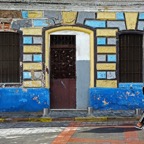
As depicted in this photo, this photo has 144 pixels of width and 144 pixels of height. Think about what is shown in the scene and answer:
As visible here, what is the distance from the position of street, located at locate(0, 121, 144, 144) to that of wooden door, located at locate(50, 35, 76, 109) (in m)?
2.55

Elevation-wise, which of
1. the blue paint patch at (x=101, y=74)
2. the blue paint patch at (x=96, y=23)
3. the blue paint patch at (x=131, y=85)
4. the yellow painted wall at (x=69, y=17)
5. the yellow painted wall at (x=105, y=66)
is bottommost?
the blue paint patch at (x=131, y=85)

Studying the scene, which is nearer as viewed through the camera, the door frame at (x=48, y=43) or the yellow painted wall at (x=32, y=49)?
the yellow painted wall at (x=32, y=49)

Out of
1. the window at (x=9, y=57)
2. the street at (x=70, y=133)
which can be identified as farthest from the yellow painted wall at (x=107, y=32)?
the street at (x=70, y=133)

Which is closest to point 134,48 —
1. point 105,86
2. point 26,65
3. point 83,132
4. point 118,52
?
point 118,52

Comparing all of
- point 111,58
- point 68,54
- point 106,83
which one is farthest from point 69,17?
point 106,83

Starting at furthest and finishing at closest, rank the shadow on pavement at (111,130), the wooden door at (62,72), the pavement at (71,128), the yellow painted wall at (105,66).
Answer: the wooden door at (62,72)
the yellow painted wall at (105,66)
the shadow on pavement at (111,130)
the pavement at (71,128)

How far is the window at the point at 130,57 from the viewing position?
1565 cm

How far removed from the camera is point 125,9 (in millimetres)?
15352

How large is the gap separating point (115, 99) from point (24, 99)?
139 inches

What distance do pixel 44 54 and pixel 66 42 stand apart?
1.04 meters

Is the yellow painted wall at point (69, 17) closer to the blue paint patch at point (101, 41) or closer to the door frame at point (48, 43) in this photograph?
the door frame at point (48, 43)

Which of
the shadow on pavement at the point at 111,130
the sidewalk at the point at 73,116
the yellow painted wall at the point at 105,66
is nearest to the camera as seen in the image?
the shadow on pavement at the point at 111,130

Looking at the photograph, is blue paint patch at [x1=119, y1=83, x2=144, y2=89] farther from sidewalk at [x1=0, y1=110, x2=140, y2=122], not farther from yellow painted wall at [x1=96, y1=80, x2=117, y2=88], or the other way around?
sidewalk at [x1=0, y1=110, x2=140, y2=122]

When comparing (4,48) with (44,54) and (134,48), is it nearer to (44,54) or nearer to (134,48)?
(44,54)
